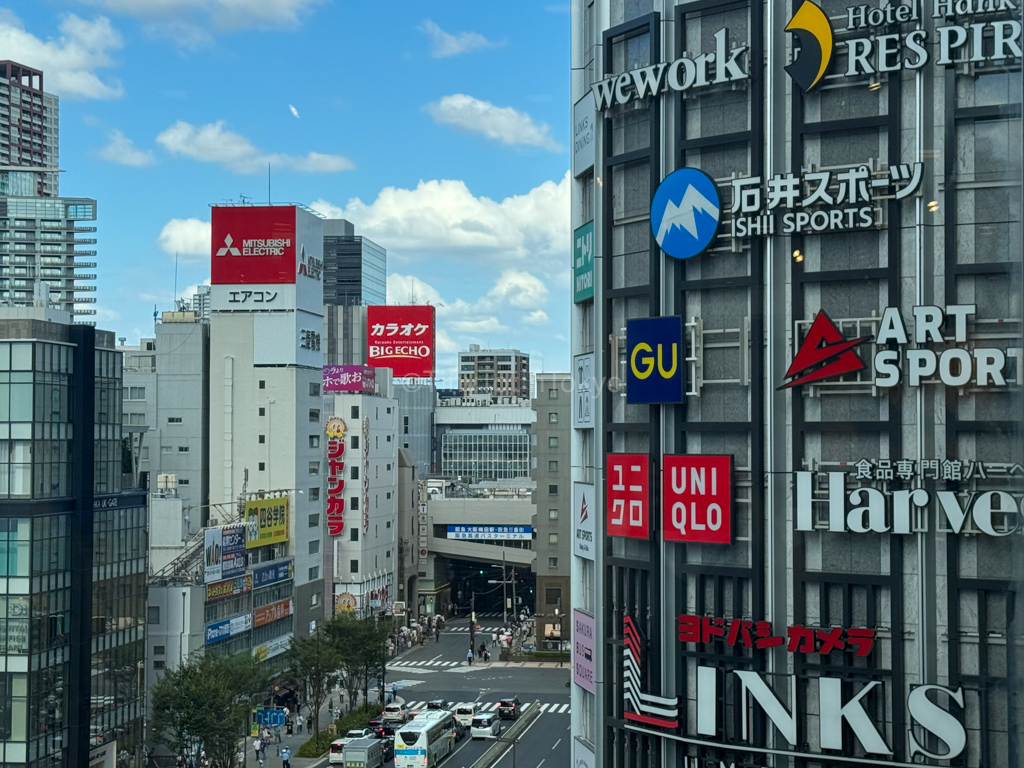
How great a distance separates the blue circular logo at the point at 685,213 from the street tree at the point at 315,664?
38489 mm

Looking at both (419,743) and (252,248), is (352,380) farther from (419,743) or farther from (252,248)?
(419,743)

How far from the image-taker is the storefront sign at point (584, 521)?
1091 inches

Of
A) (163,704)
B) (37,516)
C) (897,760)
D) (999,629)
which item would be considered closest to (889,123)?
(999,629)

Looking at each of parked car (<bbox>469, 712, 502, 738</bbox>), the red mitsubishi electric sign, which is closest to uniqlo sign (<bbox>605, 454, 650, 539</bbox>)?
parked car (<bbox>469, 712, 502, 738</bbox>)

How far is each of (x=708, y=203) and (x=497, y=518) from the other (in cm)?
7958

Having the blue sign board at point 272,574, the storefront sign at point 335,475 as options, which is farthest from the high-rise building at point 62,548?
the storefront sign at point 335,475

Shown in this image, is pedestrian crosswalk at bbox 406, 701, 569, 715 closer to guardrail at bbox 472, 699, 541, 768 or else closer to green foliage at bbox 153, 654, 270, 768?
guardrail at bbox 472, 699, 541, 768

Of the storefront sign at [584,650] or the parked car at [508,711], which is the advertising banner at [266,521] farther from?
the storefront sign at [584,650]

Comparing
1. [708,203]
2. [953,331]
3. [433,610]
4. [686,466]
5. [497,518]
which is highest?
[708,203]

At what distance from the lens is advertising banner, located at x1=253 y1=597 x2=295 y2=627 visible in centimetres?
6556

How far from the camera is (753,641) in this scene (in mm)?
23844

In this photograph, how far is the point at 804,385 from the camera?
939 inches

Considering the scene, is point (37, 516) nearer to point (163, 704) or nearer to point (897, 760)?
point (163, 704)

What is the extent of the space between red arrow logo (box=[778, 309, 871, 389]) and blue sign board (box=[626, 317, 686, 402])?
101 inches
